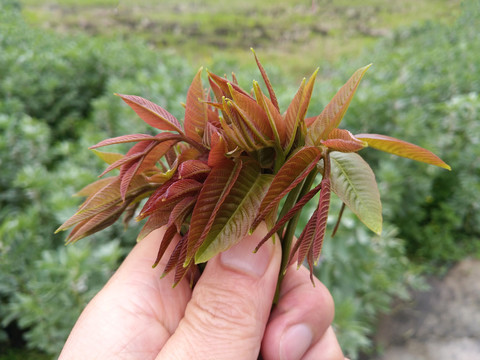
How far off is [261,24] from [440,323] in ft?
20.9

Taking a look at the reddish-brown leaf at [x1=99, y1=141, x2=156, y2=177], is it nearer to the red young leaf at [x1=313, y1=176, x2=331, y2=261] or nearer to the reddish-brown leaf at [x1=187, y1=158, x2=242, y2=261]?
the reddish-brown leaf at [x1=187, y1=158, x2=242, y2=261]

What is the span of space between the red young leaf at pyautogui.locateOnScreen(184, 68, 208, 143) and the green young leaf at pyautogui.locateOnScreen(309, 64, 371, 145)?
0.75 feet

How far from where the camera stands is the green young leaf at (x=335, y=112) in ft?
2.02

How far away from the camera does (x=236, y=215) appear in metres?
0.66

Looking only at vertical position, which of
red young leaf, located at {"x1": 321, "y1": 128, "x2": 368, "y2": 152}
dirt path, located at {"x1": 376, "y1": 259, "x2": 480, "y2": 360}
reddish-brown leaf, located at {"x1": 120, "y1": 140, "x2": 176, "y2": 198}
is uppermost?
red young leaf, located at {"x1": 321, "y1": 128, "x2": 368, "y2": 152}

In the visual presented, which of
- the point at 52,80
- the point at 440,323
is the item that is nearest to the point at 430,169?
the point at 440,323

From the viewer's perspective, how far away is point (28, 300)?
1530mm

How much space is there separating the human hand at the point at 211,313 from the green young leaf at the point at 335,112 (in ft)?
0.89

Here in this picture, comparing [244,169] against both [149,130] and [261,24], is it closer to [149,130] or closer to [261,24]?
[149,130]

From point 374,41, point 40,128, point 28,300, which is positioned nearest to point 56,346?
point 28,300

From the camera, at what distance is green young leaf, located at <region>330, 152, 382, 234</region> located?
54 centimetres

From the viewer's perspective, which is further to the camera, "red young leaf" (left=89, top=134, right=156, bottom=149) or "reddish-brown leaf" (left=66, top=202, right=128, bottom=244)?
"reddish-brown leaf" (left=66, top=202, right=128, bottom=244)

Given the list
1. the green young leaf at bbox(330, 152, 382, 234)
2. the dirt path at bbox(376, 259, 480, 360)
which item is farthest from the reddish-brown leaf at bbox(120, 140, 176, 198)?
the dirt path at bbox(376, 259, 480, 360)

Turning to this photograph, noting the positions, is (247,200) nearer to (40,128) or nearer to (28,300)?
(28,300)
